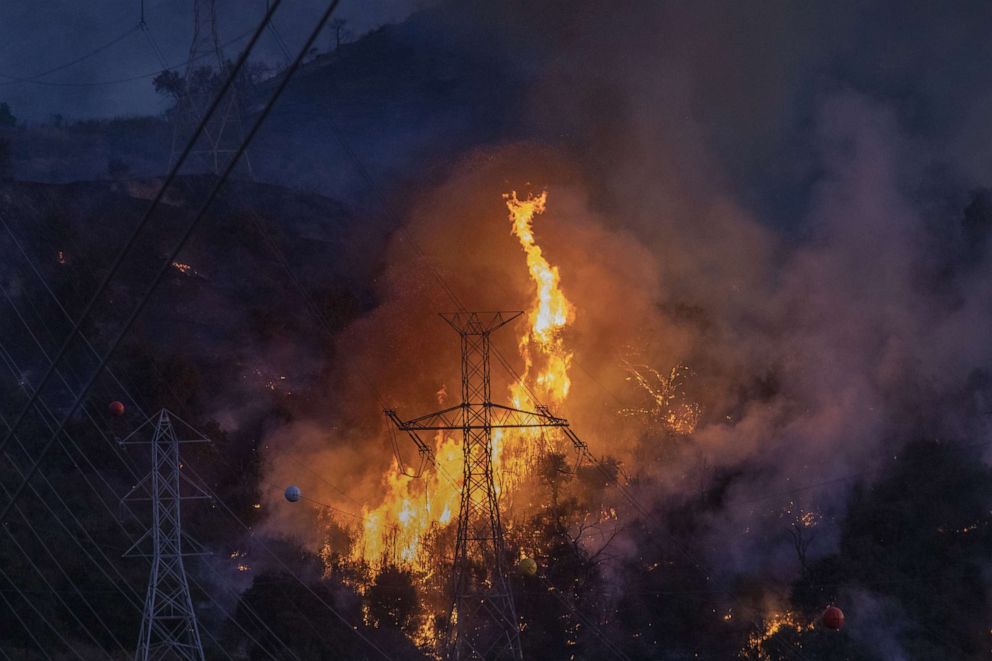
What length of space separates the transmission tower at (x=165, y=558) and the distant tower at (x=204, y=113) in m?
20.0

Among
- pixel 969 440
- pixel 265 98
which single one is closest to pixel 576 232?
pixel 969 440

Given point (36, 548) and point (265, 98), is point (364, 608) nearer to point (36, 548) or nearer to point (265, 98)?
point (36, 548)

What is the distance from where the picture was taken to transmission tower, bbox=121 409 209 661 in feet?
116

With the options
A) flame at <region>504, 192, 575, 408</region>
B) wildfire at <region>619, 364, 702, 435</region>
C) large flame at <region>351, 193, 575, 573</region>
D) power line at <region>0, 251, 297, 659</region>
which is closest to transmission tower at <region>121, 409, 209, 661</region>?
power line at <region>0, 251, 297, 659</region>

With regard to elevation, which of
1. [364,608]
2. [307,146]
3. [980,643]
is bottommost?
[980,643]

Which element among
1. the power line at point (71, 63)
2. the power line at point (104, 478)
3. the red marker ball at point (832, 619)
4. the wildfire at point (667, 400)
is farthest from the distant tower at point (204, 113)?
the red marker ball at point (832, 619)

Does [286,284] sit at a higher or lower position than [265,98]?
lower

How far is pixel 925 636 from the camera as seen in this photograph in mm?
48688

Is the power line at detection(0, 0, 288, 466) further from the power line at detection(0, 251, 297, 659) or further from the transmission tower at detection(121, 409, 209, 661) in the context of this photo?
the power line at detection(0, 251, 297, 659)

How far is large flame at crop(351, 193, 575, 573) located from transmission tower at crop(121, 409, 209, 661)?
10818 millimetres

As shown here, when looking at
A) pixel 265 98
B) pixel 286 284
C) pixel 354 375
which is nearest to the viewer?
pixel 354 375

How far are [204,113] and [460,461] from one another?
28715mm

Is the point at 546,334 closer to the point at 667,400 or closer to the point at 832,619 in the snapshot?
the point at 667,400

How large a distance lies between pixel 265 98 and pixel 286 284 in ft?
143
